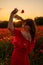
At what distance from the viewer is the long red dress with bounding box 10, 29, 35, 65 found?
14.3 feet

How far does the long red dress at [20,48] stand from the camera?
4.35 metres

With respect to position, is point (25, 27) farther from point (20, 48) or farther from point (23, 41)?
point (20, 48)

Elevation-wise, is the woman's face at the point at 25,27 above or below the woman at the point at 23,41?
above

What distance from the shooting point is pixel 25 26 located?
14.3 ft

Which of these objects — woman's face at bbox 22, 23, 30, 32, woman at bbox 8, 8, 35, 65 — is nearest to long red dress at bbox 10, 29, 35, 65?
woman at bbox 8, 8, 35, 65

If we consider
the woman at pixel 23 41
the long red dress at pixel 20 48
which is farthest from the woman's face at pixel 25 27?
the long red dress at pixel 20 48

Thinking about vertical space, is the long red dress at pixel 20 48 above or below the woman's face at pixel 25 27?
below

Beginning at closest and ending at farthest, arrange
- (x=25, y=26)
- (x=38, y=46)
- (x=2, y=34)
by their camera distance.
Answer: (x=25, y=26) → (x=38, y=46) → (x=2, y=34)

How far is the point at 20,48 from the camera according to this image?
4402 millimetres

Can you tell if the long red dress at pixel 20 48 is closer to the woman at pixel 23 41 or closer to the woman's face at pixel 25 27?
the woman at pixel 23 41

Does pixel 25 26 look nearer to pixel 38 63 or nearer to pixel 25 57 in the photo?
pixel 25 57

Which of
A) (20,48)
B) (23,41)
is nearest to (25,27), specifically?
(23,41)

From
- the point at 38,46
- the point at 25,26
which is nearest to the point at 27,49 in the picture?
the point at 25,26

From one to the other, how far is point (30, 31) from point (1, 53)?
2.41m
